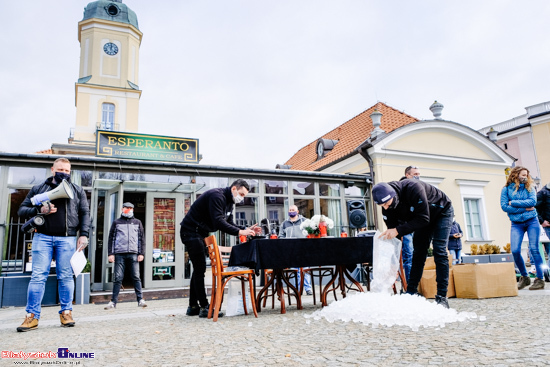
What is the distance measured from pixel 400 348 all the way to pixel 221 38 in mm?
7910

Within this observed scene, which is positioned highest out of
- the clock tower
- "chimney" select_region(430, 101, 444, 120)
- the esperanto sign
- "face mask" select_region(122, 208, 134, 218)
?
the clock tower

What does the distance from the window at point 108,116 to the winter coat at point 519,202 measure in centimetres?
2409

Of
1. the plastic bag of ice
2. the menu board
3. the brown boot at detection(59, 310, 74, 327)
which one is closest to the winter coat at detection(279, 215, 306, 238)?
the plastic bag of ice

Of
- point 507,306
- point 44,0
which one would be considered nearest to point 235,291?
point 507,306

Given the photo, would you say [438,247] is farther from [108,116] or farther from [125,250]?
[108,116]

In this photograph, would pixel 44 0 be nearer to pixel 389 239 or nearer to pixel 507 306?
pixel 389 239

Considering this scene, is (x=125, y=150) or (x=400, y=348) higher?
(x=125, y=150)

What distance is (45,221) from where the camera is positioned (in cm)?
399

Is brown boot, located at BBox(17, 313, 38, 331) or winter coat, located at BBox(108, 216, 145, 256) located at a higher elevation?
winter coat, located at BBox(108, 216, 145, 256)

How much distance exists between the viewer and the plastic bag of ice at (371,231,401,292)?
4.05 meters

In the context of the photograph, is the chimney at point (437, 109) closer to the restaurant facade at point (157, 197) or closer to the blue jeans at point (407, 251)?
the restaurant facade at point (157, 197)

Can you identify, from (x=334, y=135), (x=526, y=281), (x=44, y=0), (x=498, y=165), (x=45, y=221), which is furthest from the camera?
(x=334, y=135)

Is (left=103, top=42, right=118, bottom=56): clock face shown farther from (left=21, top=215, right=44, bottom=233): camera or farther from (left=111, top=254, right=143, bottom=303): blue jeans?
(left=21, top=215, right=44, bottom=233): camera

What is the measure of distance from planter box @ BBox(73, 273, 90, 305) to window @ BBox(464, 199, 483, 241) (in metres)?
12.0
